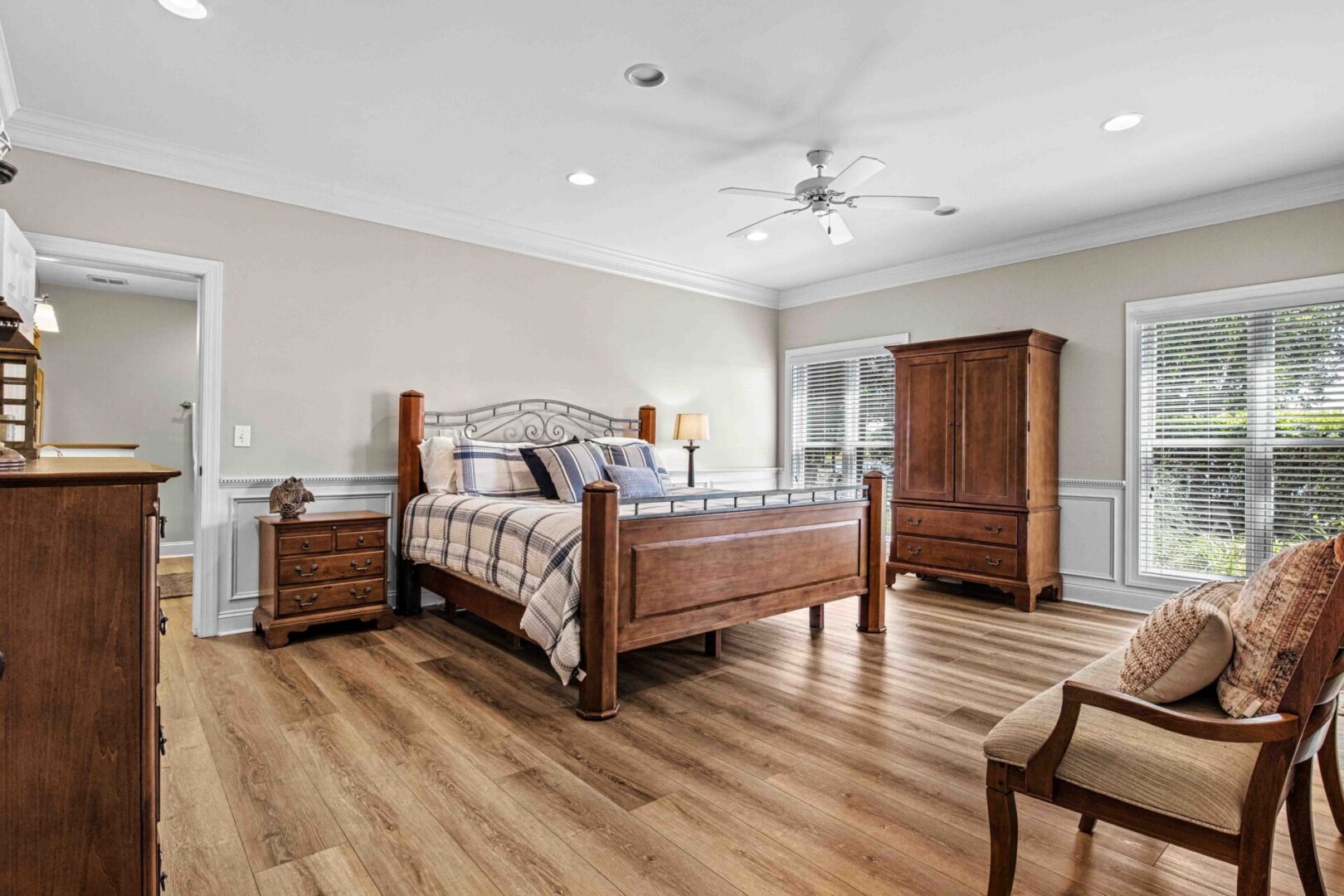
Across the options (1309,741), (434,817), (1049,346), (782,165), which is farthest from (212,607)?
(1049,346)

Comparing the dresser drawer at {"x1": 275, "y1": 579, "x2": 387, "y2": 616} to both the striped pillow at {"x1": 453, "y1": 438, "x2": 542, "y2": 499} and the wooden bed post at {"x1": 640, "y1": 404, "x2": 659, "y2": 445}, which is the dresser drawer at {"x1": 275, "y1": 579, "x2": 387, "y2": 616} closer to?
the striped pillow at {"x1": 453, "y1": 438, "x2": 542, "y2": 499}

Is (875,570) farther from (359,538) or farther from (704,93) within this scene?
(359,538)

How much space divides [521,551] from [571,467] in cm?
109

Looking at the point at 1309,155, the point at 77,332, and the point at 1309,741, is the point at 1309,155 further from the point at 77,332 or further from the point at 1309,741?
the point at 77,332

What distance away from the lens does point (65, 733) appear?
44.8 inches

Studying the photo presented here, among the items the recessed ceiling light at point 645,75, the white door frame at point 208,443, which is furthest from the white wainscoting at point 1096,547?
the white door frame at point 208,443

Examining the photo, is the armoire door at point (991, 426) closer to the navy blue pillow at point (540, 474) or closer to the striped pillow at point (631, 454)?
the striped pillow at point (631, 454)

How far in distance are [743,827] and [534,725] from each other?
3.22ft

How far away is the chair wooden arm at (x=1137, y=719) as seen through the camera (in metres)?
1.21

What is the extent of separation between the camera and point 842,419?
6.25 metres

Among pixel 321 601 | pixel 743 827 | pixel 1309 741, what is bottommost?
pixel 743 827

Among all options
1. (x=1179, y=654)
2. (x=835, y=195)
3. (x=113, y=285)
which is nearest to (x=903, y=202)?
(x=835, y=195)

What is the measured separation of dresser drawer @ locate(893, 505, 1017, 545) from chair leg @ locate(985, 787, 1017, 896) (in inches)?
136

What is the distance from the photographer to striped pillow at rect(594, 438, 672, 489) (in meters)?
4.59
